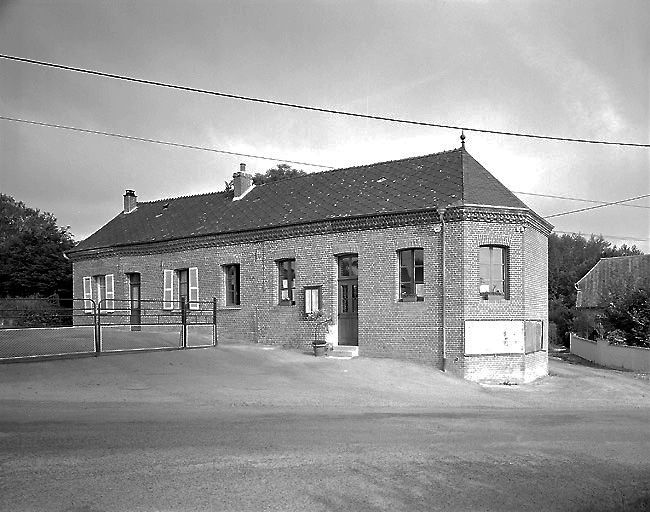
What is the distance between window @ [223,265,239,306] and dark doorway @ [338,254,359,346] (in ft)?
16.3

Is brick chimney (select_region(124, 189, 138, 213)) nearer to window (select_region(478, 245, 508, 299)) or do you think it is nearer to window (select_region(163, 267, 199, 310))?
window (select_region(163, 267, 199, 310))

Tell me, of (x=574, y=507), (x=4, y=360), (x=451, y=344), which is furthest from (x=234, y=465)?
(x=451, y=344)

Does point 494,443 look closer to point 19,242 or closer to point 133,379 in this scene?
point 133,379

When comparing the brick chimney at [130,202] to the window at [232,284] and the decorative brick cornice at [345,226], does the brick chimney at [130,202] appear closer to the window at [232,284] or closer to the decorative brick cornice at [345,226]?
the decorative brick cornice at [345,226]

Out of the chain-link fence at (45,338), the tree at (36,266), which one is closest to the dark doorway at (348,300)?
the chain-link fence at (45,338)

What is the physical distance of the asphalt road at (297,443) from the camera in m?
6.76

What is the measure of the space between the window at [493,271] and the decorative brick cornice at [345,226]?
3.05 ft

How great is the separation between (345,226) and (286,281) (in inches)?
133

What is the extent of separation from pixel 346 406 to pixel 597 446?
5348 mm

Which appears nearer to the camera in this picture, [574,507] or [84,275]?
[574,507]

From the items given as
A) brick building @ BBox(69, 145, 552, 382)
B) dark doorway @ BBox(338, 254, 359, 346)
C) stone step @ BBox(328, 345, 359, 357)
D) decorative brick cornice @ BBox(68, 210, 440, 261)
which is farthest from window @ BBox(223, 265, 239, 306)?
stone step @ BBox(328, 345, 359, 357)

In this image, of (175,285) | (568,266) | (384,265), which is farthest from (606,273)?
(384,265)

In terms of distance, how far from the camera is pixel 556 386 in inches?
793

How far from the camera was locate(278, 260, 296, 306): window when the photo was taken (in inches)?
951
